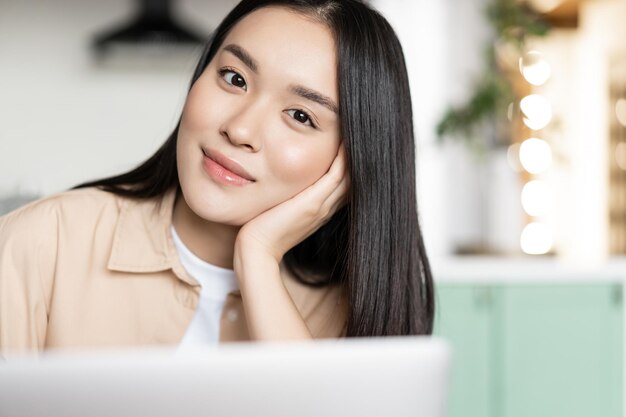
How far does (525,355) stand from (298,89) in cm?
185

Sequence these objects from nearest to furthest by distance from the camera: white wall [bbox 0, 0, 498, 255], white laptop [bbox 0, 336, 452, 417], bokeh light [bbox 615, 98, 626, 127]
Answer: white laptop [bbox 0, 336, 452, 417] → white wall [bbox 0, 0, 498, 255] → bokeh light [bbox 615, 98, 626, 127]

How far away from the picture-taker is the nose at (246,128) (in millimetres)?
1199

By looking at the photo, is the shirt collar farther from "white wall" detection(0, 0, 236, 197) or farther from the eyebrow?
"white wall" detection(0, 0, 236, 197)

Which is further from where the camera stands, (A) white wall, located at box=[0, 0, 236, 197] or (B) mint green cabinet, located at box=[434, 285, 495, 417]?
(A) white wall, located at box=[0, 0, 236, 197]

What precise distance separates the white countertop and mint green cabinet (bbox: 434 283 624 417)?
3 cm

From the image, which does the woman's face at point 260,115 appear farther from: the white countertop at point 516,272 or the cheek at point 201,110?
the white countertop at point 516,272

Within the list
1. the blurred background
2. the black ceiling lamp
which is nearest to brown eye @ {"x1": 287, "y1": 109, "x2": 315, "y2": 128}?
the blurred background

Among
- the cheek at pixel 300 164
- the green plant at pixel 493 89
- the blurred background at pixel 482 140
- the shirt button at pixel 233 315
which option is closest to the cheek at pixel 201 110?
the cheek at pixel 300 164

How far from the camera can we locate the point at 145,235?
1394 millimetres

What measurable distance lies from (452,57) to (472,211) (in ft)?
2.47

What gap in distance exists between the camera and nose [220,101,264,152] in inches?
47.2

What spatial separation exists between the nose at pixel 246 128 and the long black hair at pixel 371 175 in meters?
0.15

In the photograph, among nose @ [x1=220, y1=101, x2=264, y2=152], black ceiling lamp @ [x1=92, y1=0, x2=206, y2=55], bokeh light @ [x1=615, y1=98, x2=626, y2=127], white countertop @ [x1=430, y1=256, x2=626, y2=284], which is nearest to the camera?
nose @ [x1=220, y1=101, x2=264, y2=152]

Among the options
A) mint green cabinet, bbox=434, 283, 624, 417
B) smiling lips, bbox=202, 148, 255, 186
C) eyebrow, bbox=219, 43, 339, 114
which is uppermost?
eyebrow, bbox=219, 43, 339, 114
